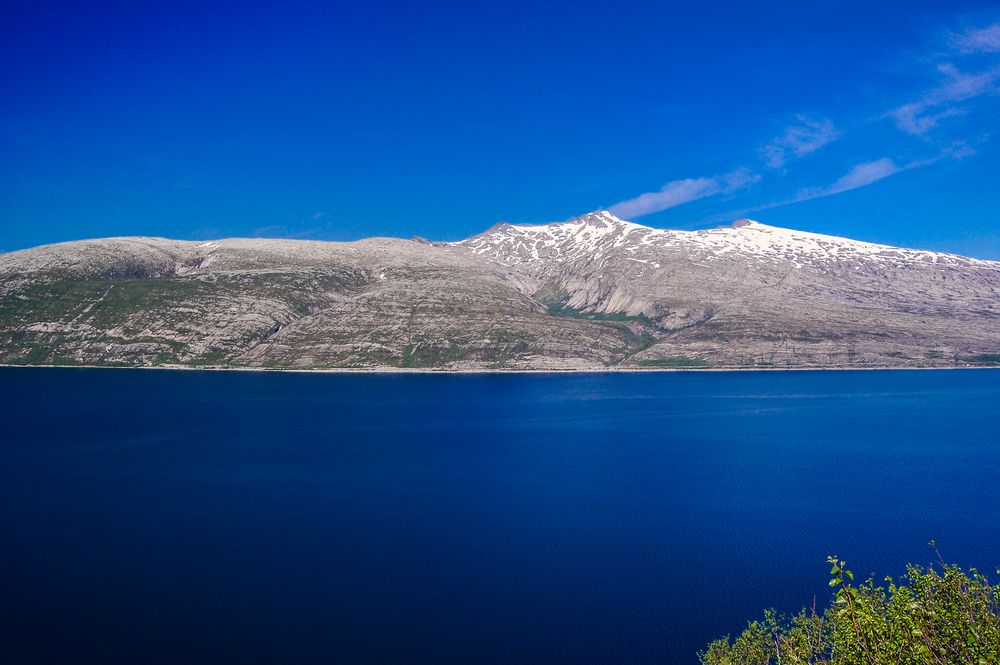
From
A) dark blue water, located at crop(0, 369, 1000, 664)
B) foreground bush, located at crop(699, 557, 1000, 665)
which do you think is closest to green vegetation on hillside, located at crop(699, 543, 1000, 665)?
foreground bush, located at crop(699, 557, 1000, 665)

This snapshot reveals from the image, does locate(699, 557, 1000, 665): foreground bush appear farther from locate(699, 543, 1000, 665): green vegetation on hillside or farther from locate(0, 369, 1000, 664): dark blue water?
locate(0, 369, 1000, 664): dark blue water

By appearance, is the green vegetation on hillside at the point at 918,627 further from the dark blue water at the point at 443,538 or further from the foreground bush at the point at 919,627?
the dark blue water at the point at 443,538

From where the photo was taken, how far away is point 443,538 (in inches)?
3836

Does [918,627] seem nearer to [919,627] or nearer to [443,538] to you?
[919,627]

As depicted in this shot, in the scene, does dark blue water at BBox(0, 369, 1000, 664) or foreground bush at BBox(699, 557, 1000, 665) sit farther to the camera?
dark blue water at BBox(0, 369, 1000, 664)

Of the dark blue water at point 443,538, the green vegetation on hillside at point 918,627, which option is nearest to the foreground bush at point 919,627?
the green vegetation on hillside at point 918,627

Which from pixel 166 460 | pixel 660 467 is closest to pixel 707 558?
pixel 660 467

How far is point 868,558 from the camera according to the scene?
89.9m

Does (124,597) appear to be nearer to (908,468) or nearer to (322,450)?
(322,450)

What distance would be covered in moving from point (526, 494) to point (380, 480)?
29839 mm

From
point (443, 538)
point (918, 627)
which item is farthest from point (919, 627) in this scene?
point (443, 538)

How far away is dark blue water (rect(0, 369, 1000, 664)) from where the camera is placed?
68.2 meters

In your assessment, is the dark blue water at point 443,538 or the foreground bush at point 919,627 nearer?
the foreground bush at point 919,627

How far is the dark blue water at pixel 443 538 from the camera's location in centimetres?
6825
